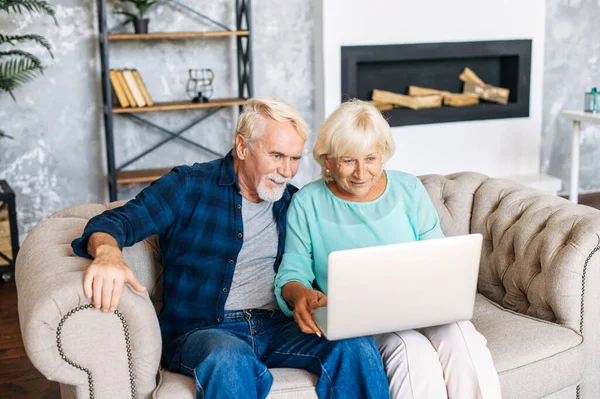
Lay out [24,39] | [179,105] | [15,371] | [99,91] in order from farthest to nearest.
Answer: [99,91]
[179,105]
[24,39]
[15,371]

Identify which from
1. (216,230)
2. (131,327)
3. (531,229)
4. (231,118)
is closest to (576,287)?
(531,229)

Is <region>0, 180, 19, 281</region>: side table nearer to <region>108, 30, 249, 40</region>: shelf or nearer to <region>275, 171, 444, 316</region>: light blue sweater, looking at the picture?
<region>108, 30, 249, 40</region>: shelf

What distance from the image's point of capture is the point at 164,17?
15.7 feet

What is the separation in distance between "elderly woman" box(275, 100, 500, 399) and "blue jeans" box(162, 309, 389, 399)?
0.25 feet

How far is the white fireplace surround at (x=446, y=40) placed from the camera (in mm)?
4949

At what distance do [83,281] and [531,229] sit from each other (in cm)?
142

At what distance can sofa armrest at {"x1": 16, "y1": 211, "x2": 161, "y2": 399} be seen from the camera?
6.28ft

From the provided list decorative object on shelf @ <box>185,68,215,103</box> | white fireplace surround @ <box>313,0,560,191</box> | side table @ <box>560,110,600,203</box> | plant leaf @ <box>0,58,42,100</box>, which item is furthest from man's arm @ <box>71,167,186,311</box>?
side table @ <box>560,110,600,203</box>

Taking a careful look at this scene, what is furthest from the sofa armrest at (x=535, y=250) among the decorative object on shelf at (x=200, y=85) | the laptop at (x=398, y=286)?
the decorative object on shelf at (x=200, y=85)

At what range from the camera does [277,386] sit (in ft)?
6.84

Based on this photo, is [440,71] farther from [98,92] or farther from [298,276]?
[298,276]

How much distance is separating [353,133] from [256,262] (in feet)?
1.58

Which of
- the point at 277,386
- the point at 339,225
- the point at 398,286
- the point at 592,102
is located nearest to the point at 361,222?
the point at 339,225

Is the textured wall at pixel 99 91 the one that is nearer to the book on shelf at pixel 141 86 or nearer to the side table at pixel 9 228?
the book on shelf at pixel 141 86
